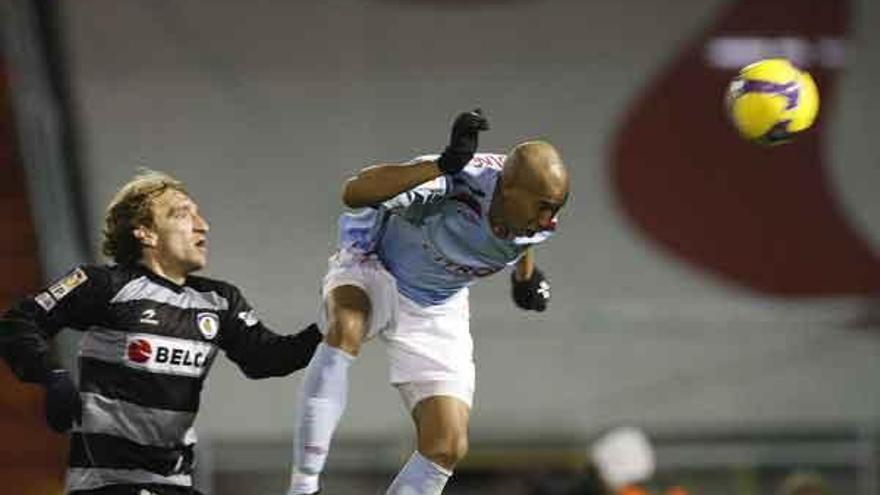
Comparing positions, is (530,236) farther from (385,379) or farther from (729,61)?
(729,61)

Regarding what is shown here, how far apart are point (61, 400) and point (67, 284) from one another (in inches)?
17.1

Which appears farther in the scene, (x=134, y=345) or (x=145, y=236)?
(x=145, y=236)

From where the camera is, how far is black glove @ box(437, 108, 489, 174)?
19.9 ft

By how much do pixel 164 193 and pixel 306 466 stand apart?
3.14 ft

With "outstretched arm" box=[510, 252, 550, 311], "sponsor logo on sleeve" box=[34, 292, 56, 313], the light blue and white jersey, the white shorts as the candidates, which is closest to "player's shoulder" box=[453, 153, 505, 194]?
the light blue and white jersey

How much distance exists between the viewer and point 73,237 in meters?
11.0

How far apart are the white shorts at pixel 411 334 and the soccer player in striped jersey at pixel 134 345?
534mm

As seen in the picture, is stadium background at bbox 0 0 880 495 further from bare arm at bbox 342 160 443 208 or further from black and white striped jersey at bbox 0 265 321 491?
black and white striped jersey at bbox 0 265 321 491

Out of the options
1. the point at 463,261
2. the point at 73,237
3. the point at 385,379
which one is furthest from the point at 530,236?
the point at 385,379

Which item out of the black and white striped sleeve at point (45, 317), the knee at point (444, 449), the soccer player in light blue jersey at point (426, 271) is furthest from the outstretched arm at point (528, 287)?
the black and white striped sleeve at point (45, 317)

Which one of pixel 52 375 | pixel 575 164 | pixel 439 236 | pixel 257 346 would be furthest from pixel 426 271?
pixel 575 164

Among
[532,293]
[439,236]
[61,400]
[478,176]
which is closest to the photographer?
[61,400]

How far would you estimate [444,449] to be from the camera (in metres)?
6.43

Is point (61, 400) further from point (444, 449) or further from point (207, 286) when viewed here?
point (444, 449)
